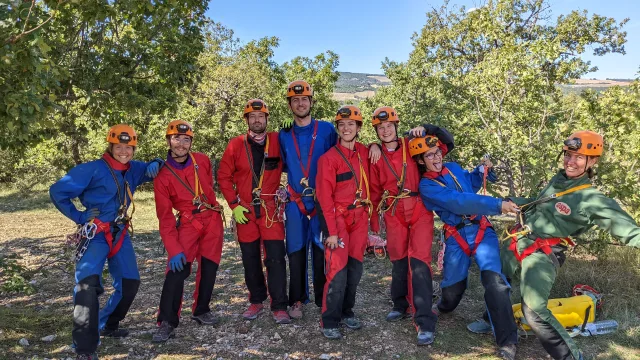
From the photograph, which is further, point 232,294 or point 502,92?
point 502,92

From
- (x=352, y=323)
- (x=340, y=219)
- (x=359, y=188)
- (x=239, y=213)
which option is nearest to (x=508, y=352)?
(x=352, y=323)

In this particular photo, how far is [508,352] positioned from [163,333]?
407cm

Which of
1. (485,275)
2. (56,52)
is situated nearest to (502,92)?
(485,275)

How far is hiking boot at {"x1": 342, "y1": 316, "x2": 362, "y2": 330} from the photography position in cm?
558

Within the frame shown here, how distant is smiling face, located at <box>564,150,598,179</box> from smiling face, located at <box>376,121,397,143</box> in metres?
2.02

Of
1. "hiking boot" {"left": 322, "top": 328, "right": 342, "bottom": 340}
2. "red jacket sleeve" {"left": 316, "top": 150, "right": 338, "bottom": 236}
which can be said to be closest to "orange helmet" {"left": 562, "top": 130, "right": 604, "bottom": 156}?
"red jacket sleeve" {"left": 316, "top": 150, "right": 338, "bottom": 236}

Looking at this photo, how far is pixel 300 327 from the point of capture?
562 centimetres

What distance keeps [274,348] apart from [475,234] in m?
2.81

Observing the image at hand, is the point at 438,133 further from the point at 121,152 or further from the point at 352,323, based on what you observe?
the point at 121,152

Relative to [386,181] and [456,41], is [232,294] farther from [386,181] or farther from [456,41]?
[456,41]

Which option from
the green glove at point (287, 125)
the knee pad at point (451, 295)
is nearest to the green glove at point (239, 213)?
the green glove at point (287, 125)

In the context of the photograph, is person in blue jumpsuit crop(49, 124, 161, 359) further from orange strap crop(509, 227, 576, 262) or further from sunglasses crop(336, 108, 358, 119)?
orange strap crop(509, 227, 576, 262)

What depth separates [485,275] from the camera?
4988 millimetres

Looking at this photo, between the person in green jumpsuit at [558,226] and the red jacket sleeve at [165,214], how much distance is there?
4.11 metres
